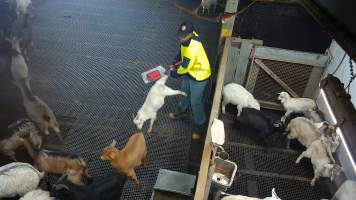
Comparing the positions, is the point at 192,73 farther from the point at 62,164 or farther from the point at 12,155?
the point at 12,155

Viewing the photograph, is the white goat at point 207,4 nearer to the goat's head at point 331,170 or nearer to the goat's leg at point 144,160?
the goat's leg at point 144,160

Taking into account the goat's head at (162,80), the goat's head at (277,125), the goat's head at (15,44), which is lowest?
the goat's head at (277,125)

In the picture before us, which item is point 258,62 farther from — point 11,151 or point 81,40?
point 11,151

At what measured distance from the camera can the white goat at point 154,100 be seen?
6.39 m

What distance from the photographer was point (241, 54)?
7.67m

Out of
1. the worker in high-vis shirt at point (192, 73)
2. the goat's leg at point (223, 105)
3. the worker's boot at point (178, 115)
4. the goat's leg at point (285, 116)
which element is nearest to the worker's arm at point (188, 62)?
the worker in high-vis shirt at point (192, 73)

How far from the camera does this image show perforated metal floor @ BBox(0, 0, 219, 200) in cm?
655

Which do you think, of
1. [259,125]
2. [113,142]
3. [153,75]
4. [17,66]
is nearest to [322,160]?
[259,125]

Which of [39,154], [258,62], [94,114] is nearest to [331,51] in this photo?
[258,62]

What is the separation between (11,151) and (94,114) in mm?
1724

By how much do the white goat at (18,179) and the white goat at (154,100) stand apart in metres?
2.05

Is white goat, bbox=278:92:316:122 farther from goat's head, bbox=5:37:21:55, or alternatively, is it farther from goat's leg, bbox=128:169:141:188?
goat's head, bbox=5:37:21:55

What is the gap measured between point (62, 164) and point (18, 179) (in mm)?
694

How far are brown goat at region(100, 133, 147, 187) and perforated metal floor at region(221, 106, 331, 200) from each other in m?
1.84
